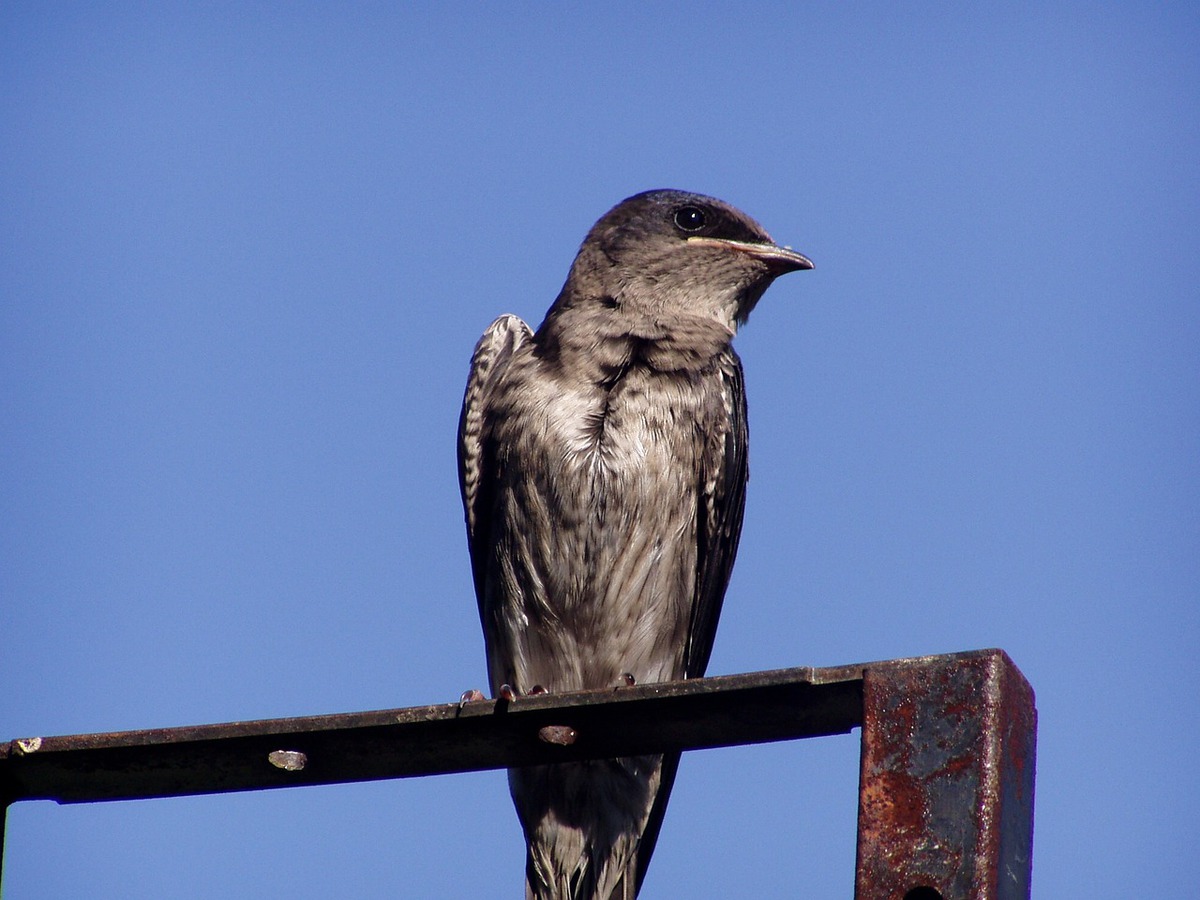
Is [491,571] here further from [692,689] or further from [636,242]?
[692,689]

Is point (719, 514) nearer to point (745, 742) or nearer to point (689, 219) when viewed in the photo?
point (689, 219)

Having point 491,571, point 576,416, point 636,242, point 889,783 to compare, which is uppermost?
point 636,242

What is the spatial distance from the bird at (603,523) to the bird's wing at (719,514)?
0.01 m

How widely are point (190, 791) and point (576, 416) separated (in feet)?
13.4

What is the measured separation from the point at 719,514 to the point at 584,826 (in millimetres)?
1766

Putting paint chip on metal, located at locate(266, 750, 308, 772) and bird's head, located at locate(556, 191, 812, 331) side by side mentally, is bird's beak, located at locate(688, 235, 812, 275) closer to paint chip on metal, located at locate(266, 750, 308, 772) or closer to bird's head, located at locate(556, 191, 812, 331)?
bird's head, located at locate(556, 191, 812, 331)

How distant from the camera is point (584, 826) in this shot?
779cm

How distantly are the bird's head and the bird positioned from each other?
0.11ft

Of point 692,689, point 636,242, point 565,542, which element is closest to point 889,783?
point 692,689

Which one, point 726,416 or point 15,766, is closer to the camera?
point 15,766

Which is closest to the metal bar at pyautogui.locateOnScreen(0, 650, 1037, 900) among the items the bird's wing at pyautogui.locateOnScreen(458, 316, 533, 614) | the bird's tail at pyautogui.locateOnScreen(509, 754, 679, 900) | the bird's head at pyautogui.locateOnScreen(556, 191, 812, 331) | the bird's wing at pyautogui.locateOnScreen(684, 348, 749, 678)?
the bird's tail at pyautogui.locateOnScreen(509, 754, 679, 900)

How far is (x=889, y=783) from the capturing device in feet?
10.7

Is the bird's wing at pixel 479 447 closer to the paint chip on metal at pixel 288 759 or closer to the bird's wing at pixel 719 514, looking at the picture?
the bird's wing at pixel 719 514

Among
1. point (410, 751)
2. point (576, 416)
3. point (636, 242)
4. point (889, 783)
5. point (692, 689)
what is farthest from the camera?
point (636, 242)
